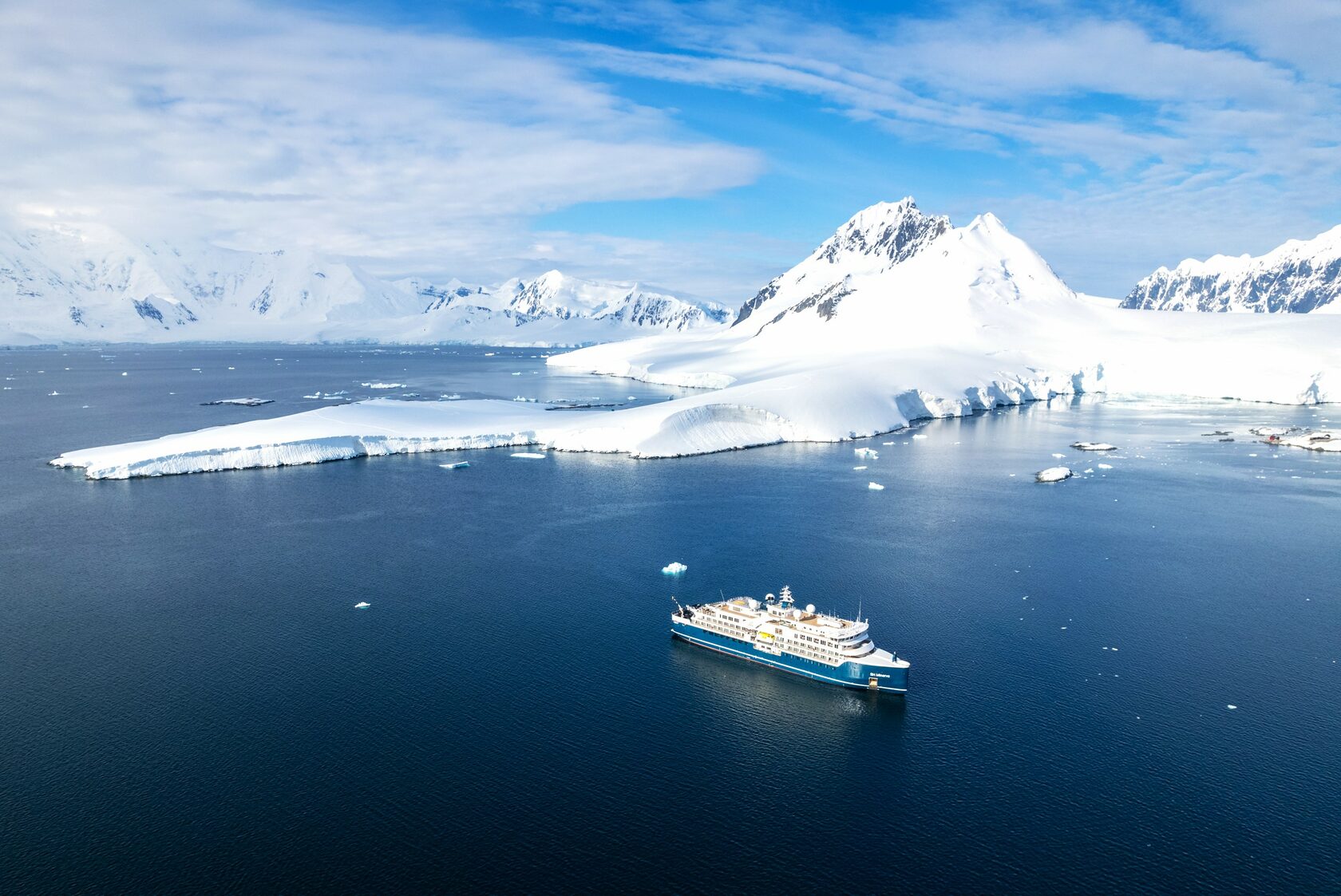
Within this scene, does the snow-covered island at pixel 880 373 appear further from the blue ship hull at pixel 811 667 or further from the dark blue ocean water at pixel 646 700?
the blue ship hull at pixel 811 667

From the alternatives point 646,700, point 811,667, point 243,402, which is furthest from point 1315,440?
point 243,402

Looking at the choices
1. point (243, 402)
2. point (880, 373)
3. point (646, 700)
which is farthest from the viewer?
point (243, 402)

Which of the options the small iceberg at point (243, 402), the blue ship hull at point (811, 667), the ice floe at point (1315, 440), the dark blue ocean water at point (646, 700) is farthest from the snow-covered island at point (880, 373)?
the blue ship hull at point (811, 667)

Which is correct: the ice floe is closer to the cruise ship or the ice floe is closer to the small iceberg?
the cruise ship

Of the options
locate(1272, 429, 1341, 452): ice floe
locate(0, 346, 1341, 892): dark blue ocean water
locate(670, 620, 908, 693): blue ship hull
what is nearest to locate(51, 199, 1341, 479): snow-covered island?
locate(0, 346, 1341, 892): dark blue ocean water

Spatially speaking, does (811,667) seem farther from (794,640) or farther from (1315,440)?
(1315,440)
